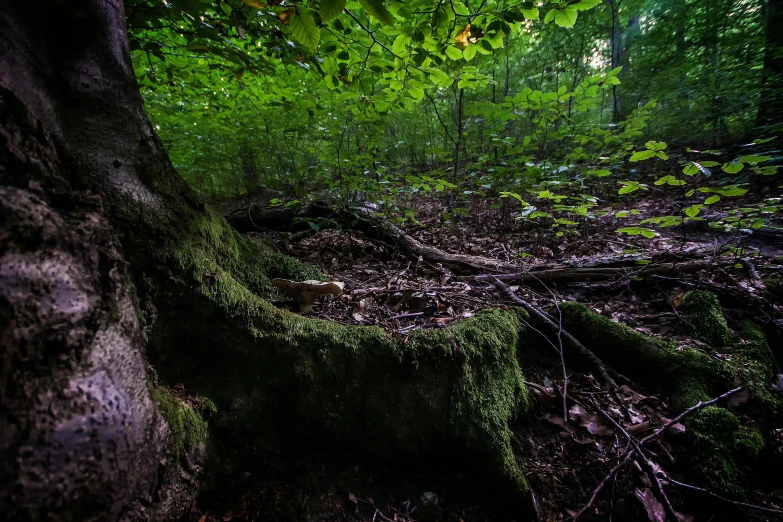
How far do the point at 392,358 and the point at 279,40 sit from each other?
112 inches

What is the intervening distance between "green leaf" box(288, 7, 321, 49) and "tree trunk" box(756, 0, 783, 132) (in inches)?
344

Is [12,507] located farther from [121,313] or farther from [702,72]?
[702,72]

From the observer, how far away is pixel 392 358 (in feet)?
5.99

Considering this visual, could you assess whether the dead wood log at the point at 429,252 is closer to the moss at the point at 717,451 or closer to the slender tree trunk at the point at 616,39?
the moss at the point at 717,451

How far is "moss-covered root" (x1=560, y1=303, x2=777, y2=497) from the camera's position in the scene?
180 cm

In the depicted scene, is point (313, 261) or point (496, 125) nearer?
point (313, 261)

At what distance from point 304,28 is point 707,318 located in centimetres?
401

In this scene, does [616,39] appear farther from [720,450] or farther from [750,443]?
[720,450]

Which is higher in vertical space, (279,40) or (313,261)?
(279,40)

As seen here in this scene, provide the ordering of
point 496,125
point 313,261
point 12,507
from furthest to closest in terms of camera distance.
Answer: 1. point 496,125
2. point 313,261
3. point 12,507

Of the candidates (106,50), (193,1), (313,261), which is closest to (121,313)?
(106,50)

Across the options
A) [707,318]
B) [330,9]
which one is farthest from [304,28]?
[707,318]

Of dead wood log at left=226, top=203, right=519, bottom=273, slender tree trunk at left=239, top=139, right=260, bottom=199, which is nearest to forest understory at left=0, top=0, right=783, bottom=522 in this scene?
dead wood log at left=226, top=203, right=519, bottom=273

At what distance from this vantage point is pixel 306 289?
7.05 feet
